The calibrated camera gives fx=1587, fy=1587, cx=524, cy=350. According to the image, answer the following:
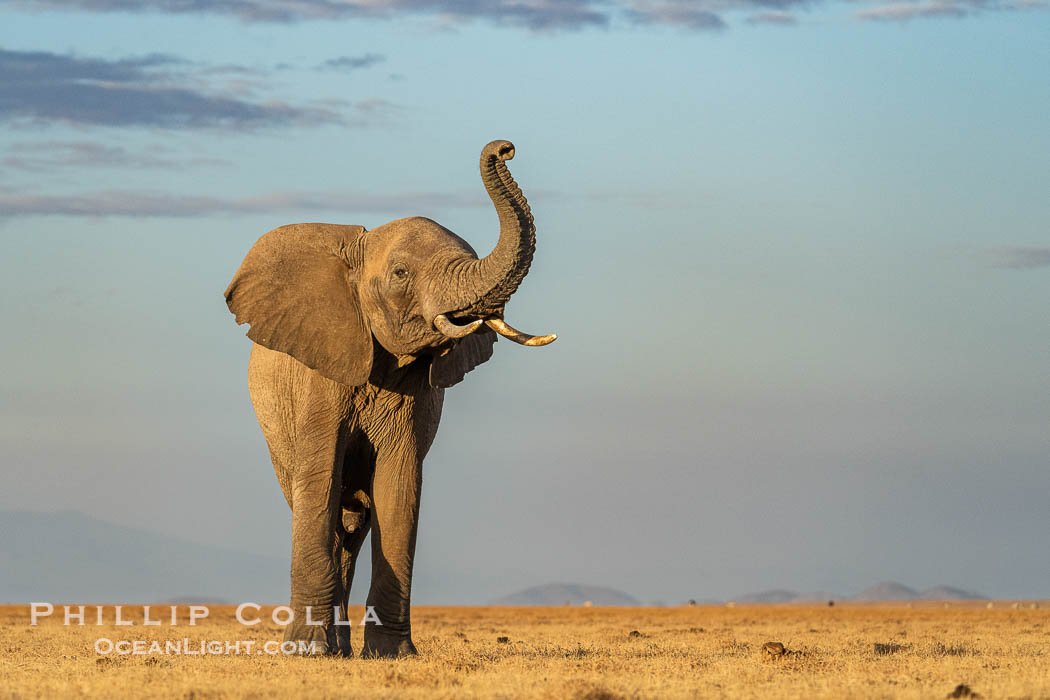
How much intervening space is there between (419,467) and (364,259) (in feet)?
A: 8.26

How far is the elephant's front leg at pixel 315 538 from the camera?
1819 cm

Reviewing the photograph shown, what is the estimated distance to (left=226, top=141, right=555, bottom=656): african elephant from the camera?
17.8 meters

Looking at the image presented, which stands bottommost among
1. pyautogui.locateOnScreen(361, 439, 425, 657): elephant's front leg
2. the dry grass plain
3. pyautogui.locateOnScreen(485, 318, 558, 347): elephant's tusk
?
the dry grass plain

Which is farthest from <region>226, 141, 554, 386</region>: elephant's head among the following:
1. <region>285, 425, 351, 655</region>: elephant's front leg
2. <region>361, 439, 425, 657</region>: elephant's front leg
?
<region>361, 439, 425, 657</region>: elephant's front leg

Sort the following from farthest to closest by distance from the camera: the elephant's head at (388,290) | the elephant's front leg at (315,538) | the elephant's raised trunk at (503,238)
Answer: the elephant's front leg at (315,538) < the elephant's head at (388,290) < the elephant's raised trunk at (503,238)

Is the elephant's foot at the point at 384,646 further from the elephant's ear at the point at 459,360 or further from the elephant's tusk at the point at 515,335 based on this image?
the elephant's tusk at the point at 515,335

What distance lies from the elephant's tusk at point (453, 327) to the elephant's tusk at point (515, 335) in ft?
0.60

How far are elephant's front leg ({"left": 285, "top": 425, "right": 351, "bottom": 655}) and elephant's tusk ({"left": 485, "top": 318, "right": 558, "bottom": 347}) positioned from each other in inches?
108

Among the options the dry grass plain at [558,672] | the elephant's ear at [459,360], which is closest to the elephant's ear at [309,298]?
the elephant's ear at [459,360]

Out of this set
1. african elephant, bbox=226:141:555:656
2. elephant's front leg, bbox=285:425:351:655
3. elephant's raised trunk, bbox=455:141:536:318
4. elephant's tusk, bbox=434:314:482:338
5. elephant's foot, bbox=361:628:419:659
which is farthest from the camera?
elephant's foot, bbox=361:628:419:659

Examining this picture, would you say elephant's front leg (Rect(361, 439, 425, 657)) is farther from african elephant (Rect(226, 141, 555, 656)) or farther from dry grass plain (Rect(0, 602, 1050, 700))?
dry grass plain (Rect(0, 602, 1050, 700))

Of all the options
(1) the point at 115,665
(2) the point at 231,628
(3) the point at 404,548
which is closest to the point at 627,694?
(3) the point at 404,548

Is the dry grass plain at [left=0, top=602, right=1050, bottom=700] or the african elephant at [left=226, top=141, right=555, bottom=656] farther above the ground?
the african elephant at [left=226, top=141, right=555, bottom=656]

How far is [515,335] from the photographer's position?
54.0 feet
